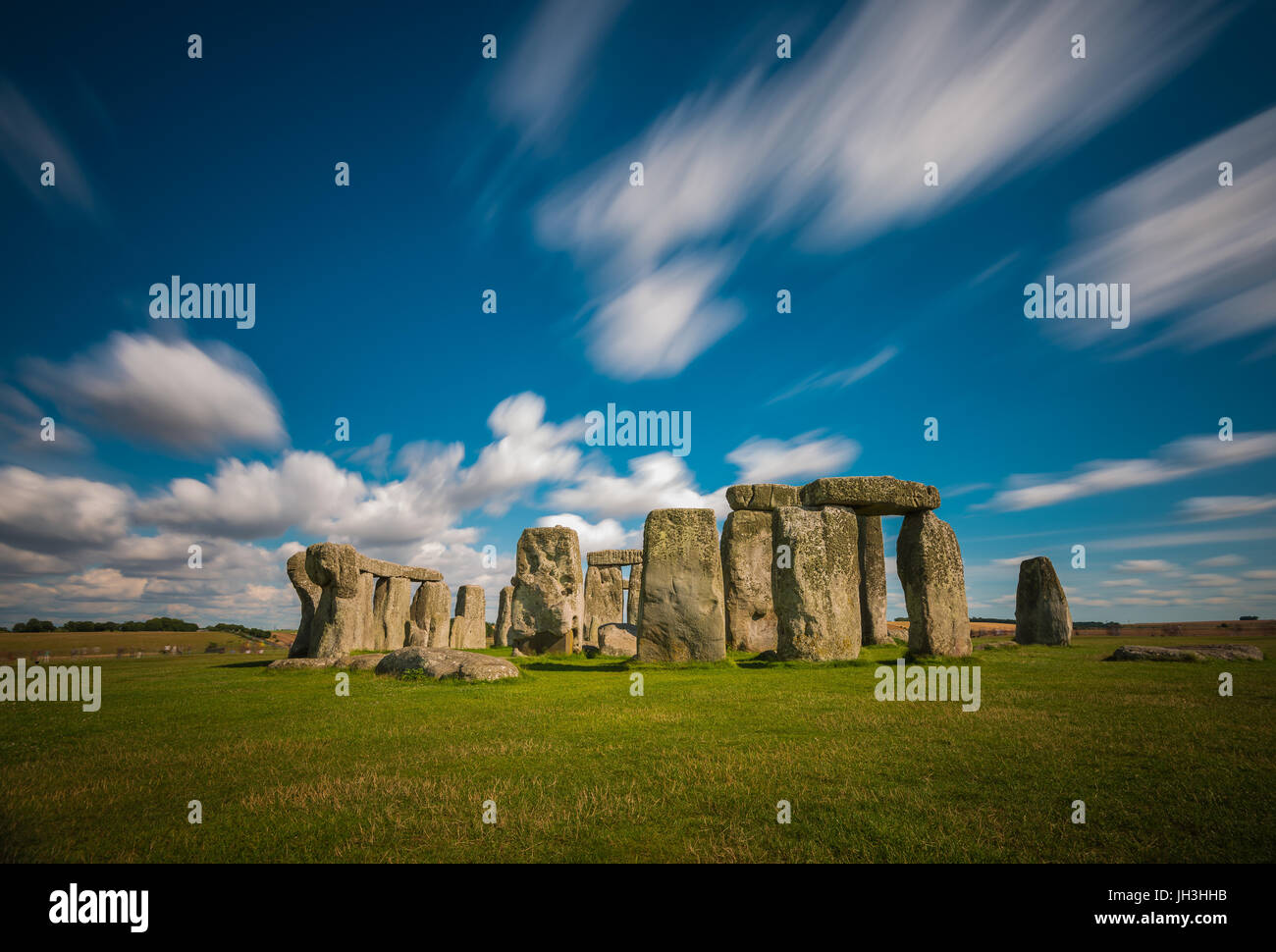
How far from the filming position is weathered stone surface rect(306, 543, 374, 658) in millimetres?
16812

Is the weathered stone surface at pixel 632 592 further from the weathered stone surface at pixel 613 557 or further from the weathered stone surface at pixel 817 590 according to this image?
the weathered stone surface at pixel 817 590

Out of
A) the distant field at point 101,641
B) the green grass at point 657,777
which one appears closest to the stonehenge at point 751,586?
the green grass at point 657,777

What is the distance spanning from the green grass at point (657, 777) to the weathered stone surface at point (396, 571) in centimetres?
1455

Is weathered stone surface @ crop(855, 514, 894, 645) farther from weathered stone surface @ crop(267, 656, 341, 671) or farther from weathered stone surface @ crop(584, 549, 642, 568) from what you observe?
weathered stone surface @ crop(267, 656, 341, 671)

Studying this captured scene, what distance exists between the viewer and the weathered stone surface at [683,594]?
46.5 ft

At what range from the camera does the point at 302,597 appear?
63.6 feet

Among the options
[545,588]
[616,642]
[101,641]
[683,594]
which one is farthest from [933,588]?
[101,641]

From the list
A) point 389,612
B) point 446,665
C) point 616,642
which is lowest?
point 616,642

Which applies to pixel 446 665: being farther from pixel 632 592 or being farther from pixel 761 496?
pixel 632 592

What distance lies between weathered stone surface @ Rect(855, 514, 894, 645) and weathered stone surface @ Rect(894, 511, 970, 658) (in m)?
5.43

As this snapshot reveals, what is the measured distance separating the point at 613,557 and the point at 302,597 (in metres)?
13.2
